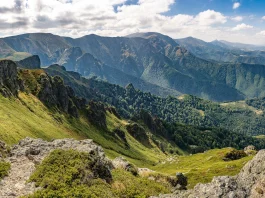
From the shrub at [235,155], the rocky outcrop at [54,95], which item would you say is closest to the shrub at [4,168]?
the rocky outcrop at [54,95]

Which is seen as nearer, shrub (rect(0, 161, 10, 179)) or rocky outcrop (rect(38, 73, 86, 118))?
shrub (rect(0, 161, 10, 179))

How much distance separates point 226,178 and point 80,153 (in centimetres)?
2118

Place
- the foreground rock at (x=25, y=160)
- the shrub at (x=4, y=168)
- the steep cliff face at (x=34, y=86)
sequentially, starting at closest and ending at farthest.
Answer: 1. the foreground rock at (x=25, y=160)
2. the shrub at (x=4, y=168)
3. the steep cliff face at (x=34, y=86)

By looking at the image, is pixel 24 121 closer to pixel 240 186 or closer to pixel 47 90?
pixel 47 90

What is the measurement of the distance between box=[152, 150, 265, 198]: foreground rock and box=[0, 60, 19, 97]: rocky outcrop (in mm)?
104671

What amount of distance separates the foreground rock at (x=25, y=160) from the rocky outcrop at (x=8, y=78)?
75.6 m

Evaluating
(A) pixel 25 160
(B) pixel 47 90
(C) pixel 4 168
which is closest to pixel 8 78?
(B) pixel 47 90

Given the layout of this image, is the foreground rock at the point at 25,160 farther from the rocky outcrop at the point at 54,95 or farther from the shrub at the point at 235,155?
the shrub at the point at 235,155

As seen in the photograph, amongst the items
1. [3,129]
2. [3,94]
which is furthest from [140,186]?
[3,94]

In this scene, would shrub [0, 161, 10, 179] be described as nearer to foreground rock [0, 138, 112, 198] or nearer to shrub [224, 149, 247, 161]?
foreground rock [0, 138, 112, 198]

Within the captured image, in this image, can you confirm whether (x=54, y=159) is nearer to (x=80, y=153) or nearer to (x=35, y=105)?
(x=80, y=153)

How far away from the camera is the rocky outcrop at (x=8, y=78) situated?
12543 cm

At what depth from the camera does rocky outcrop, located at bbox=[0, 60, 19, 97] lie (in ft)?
411

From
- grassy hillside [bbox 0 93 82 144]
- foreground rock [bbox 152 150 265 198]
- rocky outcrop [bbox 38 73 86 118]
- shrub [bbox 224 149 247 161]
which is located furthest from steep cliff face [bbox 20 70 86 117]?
foreground rock [bbox 152 150 265 198]
